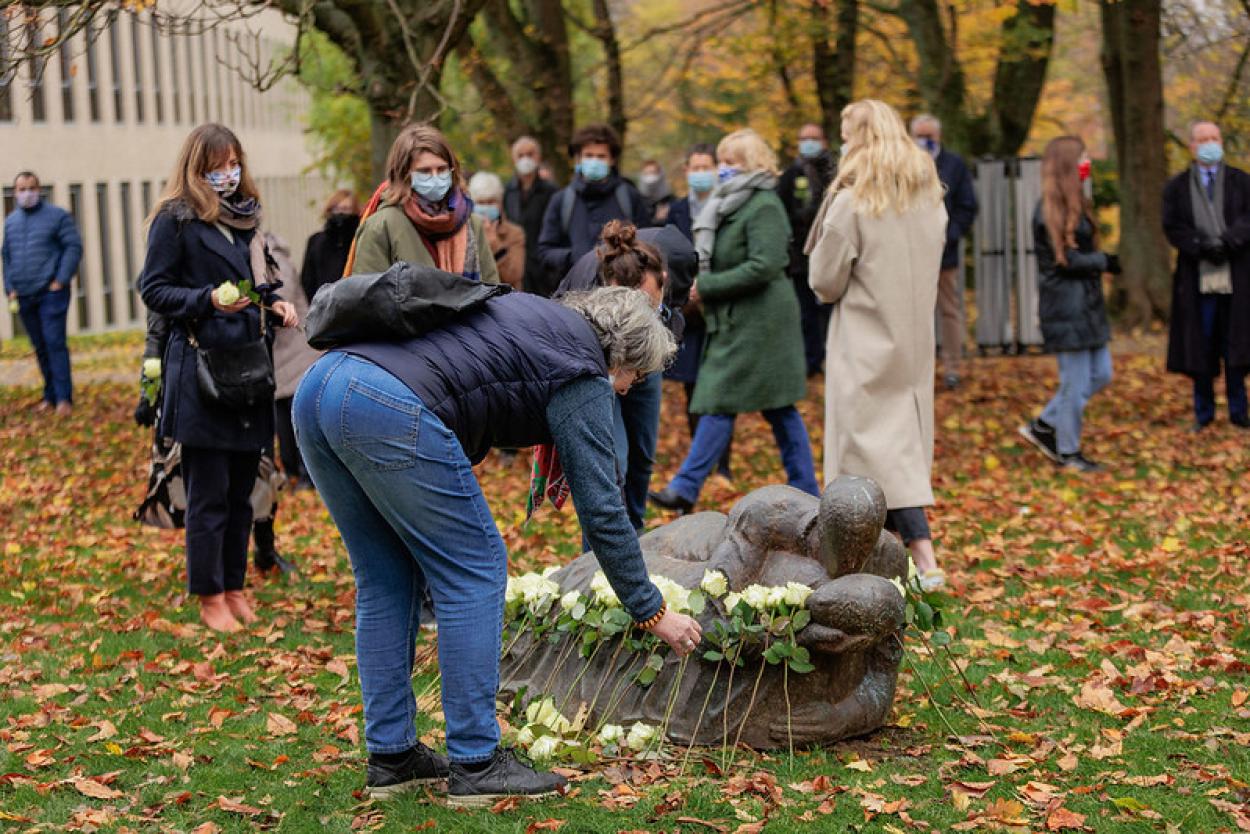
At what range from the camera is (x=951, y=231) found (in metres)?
14.5

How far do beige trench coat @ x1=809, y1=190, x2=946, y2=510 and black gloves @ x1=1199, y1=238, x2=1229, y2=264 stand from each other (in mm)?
4894

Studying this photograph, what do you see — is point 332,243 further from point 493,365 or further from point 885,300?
point 493,365

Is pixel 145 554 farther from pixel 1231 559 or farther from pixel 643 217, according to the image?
pixel 1231 559

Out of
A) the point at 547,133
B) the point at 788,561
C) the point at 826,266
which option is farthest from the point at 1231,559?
the point at 547,133

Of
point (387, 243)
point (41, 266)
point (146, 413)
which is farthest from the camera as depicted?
point (41, 266)

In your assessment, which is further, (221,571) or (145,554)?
(145,554)

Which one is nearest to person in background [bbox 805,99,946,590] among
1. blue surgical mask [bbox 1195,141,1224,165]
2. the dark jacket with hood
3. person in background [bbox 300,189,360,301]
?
the dark jacket with hood

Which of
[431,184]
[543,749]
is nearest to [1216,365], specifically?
[431,184]

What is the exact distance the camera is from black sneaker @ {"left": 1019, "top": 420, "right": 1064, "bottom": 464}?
1152cm

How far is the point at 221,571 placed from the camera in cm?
747

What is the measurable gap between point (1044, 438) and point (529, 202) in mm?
4246

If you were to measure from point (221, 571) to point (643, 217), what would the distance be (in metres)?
3.90

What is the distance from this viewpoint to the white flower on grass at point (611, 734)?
538cm

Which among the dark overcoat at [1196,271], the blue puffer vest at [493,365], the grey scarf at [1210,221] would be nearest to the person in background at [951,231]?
the dark overcoat at [1196,271]
